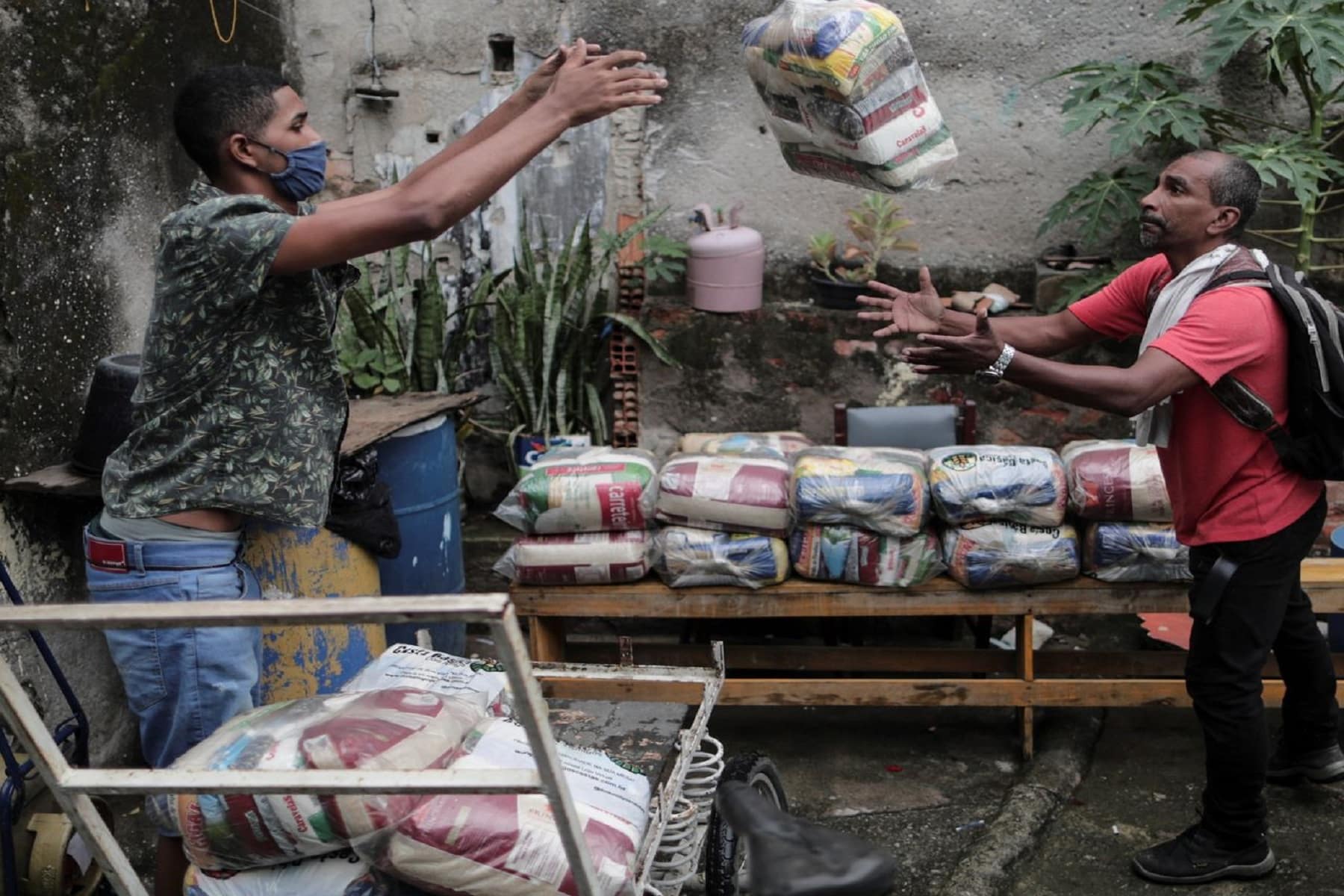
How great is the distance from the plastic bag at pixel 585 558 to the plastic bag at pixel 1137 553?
1.47 metres

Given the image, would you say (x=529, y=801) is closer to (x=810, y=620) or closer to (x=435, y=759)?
(x=435, y=759)

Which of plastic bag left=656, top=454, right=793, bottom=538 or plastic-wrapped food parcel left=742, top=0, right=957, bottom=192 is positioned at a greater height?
plastic-wrapped food parcel left=742, top=0, right=957, bottom=192

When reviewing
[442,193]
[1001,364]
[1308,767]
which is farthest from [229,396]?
[1308,767]

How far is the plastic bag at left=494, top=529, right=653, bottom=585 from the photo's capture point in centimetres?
420

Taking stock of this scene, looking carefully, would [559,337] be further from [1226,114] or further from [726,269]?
[1226,114]

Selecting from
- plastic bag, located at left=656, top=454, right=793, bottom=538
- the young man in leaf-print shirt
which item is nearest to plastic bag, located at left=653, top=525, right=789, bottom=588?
plastic bag, located at left=656, top=454, right=793, bottom=538

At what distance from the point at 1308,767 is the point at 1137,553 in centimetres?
83

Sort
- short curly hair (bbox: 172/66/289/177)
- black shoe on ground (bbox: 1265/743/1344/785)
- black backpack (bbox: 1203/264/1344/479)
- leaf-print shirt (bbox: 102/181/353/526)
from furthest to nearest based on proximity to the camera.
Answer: black shoe on ground (bbox: 1265/743/1344/785) → black backpack (bbox: 1203/264/1344/479) → short curly hair (bbox: 172/66/289/177) → leaf-print shirt (bbox: 102/181/353/526)

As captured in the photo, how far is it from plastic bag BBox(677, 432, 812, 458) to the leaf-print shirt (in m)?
2.10

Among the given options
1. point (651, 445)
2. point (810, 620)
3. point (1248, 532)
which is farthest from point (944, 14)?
point (1248, 532)

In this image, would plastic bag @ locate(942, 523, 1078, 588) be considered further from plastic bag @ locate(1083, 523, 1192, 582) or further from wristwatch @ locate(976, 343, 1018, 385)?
wristwatch @ locate(976, 343, 1018, 385)

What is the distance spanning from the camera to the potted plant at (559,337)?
5672 millimetres

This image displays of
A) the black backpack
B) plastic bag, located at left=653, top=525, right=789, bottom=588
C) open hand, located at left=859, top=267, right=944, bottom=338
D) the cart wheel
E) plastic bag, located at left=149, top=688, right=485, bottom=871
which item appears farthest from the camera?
plastic bag, located at left=653, top=525, right=789, bottom=588

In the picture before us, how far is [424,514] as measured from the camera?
4.39 m
